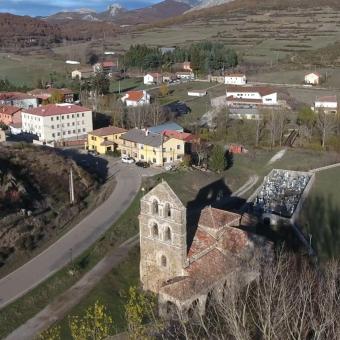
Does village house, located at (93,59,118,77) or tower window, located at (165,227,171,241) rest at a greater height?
village house, located at (93,59,118,77)

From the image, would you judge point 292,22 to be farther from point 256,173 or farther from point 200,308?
point 200,308

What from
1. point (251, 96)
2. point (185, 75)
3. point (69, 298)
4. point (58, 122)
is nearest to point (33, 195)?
point (69, 298)

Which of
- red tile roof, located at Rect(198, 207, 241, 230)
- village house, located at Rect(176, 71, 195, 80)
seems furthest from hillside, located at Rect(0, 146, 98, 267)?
village house, located at Rect(176, 71, 195, 80)

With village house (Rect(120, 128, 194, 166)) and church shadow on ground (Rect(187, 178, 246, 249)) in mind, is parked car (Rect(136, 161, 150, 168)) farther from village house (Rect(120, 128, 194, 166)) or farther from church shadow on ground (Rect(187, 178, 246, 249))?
church shadow on ground (Rect(187, 178, 246, 249))

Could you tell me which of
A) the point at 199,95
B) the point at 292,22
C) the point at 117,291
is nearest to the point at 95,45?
the point at 292,22

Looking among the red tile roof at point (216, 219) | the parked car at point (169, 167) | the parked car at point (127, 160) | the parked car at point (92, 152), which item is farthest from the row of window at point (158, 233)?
the parked car at point (92, 152)

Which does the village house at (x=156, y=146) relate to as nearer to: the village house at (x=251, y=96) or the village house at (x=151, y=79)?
the village house at (x=251, y=96)
